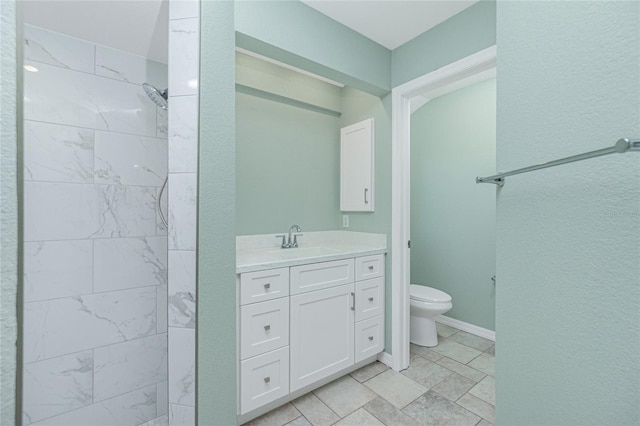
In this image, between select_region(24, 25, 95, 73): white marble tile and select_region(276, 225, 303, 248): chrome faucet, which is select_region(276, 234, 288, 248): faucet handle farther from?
select_region(24, 25, 95, 73): white marble tile

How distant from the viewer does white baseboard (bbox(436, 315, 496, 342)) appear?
2585 mm

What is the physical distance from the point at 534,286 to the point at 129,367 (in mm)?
2170

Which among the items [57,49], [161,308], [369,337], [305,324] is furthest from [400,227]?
[57,49]

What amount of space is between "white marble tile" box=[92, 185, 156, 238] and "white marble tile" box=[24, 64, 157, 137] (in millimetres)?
382

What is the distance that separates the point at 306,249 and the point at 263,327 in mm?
823

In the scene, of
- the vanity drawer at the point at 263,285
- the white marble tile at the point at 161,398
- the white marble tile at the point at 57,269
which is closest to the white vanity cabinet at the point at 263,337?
the vanity drawer at the point at 263,285

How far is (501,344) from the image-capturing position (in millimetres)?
897

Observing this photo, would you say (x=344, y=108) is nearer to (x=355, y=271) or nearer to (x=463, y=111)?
(x=463, y=111)

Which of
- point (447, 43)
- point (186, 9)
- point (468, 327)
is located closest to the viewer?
point (186, 9)

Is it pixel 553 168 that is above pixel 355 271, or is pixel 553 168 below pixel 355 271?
above

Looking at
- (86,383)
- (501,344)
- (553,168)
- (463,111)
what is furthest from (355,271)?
(463,111)

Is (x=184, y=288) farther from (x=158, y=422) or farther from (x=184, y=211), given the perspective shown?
(x=158, y=422)

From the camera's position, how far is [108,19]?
1488 millimetres

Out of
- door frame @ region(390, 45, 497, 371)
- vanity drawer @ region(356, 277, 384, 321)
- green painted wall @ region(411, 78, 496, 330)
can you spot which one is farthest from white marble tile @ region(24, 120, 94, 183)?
green painted wall @ region(411, 78, 496, 330)
